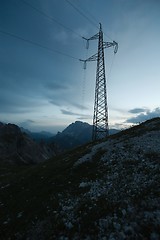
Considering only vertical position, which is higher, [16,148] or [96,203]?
[16,148]

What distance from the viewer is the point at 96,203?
11.9 meters

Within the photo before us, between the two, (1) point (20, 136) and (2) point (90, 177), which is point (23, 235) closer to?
(2) point (90, 177)

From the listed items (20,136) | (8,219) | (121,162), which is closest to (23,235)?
(8,219)

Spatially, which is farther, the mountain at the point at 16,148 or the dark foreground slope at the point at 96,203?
the mountain at the point at 16,148

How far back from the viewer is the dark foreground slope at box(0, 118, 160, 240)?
917 cm

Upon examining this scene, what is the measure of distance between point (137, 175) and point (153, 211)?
5.00 m

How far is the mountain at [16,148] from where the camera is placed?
224 feet

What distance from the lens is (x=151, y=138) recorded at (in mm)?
22766

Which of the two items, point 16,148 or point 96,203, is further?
point 16,148

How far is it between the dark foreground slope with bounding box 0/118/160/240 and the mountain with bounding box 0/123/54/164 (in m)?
51.2

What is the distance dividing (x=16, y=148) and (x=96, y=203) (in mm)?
66679

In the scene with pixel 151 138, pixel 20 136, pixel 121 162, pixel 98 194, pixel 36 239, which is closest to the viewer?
pixel 36 239

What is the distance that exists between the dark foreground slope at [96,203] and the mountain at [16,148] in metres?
51.2

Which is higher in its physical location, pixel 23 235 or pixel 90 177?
pixel 90 177
